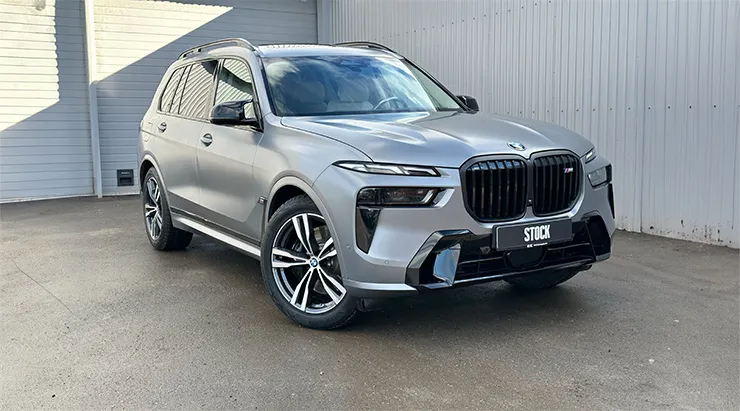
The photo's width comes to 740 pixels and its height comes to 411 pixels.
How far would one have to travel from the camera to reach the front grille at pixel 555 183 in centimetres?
396

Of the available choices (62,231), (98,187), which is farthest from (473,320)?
(98,187)

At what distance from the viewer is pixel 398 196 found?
3688 mm

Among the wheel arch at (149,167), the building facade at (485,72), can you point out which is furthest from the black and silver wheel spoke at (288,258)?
the building facade at (485,72)

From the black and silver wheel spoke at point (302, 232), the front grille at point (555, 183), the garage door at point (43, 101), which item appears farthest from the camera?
the garage door at point (43, 101)

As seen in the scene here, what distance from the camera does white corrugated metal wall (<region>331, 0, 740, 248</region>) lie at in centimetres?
657

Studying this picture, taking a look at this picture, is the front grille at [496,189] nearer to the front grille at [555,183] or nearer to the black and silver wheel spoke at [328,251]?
the front grille at [555,183]

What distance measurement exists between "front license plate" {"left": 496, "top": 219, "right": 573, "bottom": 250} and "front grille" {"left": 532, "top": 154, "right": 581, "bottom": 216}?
10 centimetres

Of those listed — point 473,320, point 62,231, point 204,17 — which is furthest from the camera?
point 204,17

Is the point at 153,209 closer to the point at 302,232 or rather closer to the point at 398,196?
the point at 302,232

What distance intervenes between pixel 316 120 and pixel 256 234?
897mm

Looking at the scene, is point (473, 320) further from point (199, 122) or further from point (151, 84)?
point (151, 84)

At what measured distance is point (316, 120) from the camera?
177 inches

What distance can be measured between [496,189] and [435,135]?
489 mm

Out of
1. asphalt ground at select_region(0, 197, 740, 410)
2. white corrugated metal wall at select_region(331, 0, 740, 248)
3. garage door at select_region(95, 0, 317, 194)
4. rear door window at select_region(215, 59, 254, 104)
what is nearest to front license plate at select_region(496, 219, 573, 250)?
asphalt ground at select_region(0, 197, 740, 410)
